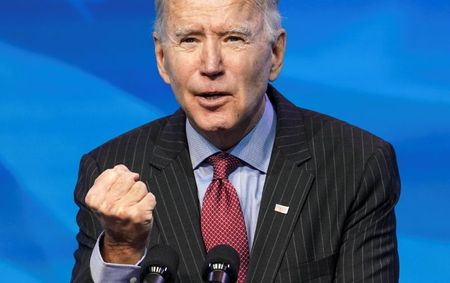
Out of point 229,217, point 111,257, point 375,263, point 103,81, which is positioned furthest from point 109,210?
point 103,81

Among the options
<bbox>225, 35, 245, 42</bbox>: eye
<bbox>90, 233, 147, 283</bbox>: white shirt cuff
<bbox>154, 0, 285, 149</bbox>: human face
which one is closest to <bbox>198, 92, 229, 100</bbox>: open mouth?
<bbox>154, 0, 285, 149</bbox>: human face

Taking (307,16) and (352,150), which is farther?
(307,16)

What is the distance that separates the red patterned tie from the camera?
271cm

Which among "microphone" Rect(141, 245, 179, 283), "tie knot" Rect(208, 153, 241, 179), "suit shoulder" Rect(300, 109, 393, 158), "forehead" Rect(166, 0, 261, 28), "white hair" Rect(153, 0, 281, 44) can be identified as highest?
"white hair" Rect(153, 0, 281, 44)

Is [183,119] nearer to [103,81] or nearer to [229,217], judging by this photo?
[229,217]

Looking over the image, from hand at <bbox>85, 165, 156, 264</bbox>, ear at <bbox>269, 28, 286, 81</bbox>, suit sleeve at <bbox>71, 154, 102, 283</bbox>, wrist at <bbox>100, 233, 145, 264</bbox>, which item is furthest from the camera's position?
ear at <bbox>269, 28, 286, 81</bbox>

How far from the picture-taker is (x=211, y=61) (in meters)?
2.63

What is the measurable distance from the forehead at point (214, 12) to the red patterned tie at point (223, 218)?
382mm

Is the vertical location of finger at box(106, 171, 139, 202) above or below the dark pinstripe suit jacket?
below

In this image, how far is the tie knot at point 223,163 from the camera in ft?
9.23

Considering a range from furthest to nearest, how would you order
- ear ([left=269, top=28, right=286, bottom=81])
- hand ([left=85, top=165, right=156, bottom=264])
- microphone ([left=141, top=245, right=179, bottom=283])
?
ear ([left=269, top=28, right=286, bottom=81]) < hand ([left=85, top=165, right=156, bottom=264]) < microphone ([left=141, top=245, right=179, bottom=283])

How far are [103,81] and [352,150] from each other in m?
1.15

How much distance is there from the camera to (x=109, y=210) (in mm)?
2195

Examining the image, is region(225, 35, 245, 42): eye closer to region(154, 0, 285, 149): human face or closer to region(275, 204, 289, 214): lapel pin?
region(154, 0, 285, 149): human face
